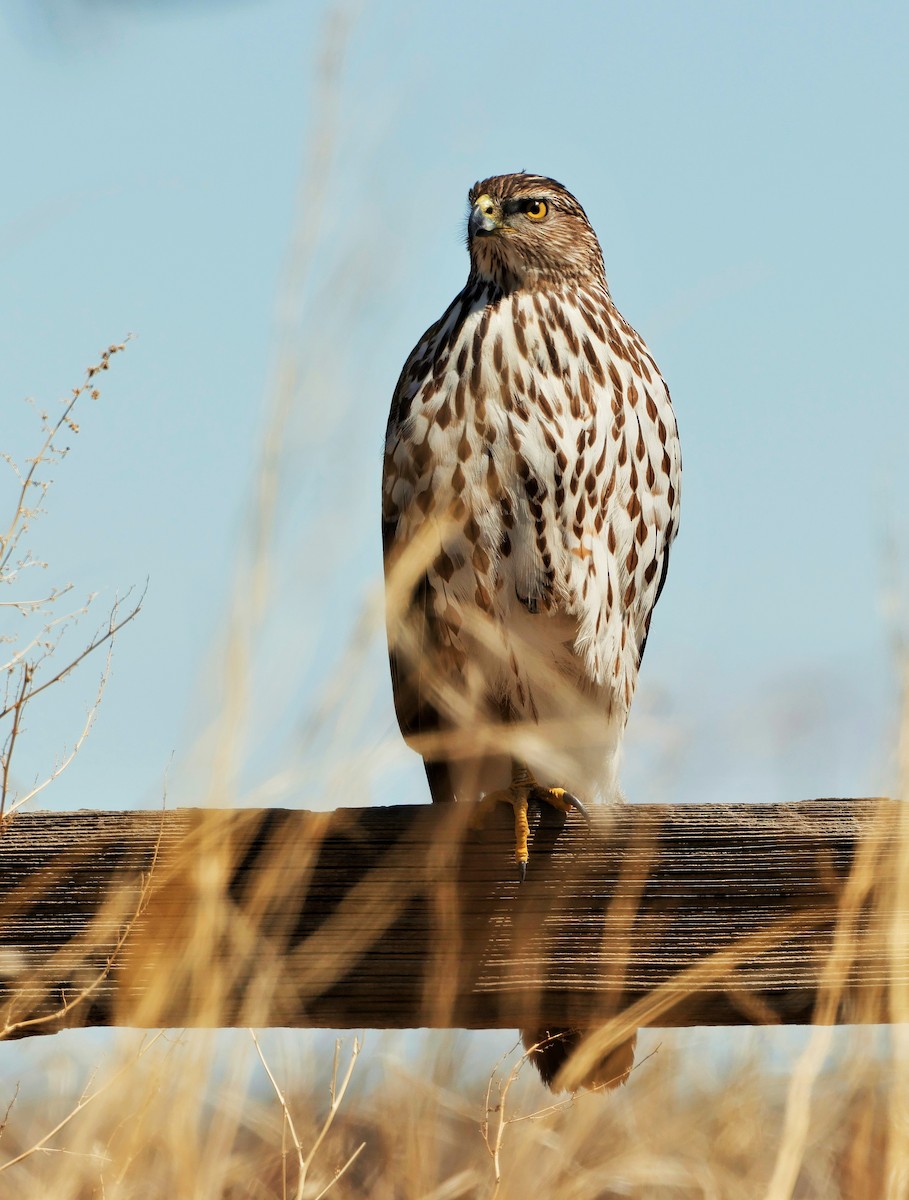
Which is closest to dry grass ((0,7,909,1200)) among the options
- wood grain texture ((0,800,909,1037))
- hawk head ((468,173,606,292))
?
wood grain texture ((0,800,909,1037))

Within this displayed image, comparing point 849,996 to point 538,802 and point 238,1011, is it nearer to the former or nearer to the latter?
point 538,802

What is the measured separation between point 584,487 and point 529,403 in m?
0.22

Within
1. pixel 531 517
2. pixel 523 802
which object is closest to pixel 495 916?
pixel 523 802

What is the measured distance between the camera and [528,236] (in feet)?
12.6

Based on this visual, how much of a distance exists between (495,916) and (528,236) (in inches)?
91.8

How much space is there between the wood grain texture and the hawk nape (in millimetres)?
952

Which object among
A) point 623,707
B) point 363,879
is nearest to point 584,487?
point 623,707

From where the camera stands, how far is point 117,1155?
1.37 meters

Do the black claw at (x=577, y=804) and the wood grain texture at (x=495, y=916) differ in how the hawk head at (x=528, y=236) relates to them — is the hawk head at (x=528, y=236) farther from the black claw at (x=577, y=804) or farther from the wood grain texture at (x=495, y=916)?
the wood grain texture at (x=495, y=916)

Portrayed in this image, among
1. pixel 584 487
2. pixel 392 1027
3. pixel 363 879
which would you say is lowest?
pixel 392 1027

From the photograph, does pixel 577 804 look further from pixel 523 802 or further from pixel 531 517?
pixel 531 517

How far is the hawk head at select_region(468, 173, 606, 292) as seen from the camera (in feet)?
12.4

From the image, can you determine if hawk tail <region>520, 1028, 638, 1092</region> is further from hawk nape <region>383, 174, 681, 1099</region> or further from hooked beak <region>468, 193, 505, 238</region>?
hooked beak <region>468, 193, 505, 238</region>

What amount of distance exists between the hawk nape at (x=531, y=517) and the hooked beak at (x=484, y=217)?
0.18 meters
